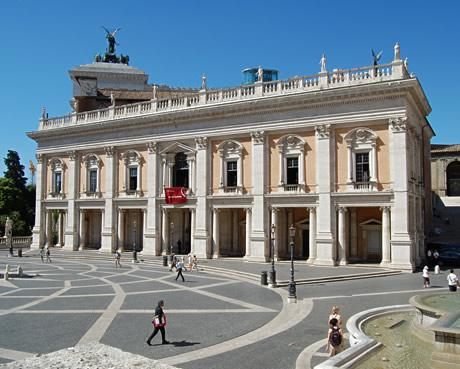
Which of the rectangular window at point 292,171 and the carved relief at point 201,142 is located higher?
the carved relief at point 201,142

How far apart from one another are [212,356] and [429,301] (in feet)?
23.7

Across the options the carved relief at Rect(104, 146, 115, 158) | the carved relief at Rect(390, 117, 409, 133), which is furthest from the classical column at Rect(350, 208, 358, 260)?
the carved relief at Rect(104, 146, 115, 158)

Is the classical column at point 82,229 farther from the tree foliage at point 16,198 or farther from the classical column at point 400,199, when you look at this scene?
the classical column at point 400,199

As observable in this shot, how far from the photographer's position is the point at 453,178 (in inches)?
2413

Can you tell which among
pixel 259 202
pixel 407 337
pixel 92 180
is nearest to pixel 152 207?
pixel 92 180

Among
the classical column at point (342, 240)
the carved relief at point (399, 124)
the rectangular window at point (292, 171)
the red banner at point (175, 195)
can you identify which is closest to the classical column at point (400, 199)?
the carved relief at point (399, 124)

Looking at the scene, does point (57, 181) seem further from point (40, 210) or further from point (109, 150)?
point (109, 150)

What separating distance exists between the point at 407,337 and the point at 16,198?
60394 mm

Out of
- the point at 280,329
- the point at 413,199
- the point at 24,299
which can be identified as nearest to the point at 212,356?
the point at 280,329

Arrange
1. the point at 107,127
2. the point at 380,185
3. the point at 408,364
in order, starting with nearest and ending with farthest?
the point at 408,364, the point at 380,185, the point at 107,127

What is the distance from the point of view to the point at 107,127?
41.8 m

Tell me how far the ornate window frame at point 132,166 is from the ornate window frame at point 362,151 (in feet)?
64.0

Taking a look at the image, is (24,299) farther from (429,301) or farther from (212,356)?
(429,301)

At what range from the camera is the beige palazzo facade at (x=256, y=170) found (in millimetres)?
29484
